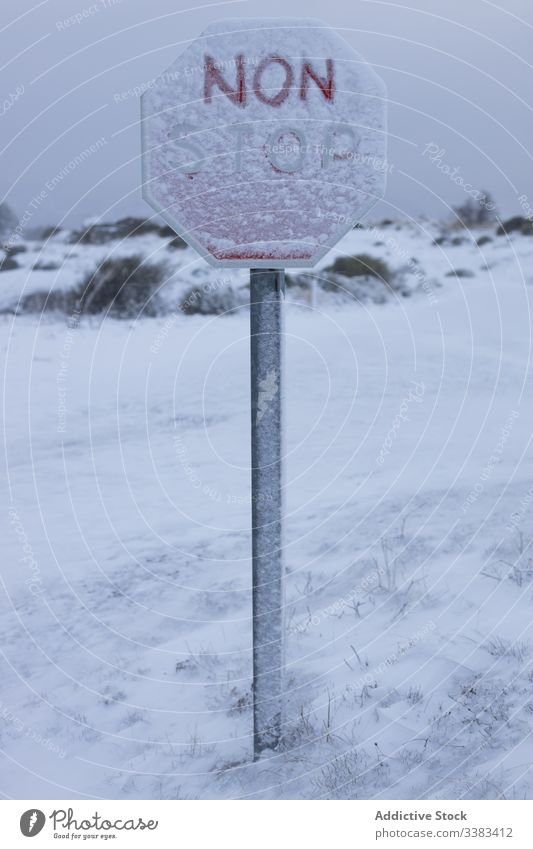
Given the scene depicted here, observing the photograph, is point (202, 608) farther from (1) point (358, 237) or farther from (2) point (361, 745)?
(1) point (358, 237)

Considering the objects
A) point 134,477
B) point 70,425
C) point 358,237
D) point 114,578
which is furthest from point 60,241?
point 114,578

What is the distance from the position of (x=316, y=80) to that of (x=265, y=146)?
0.26 m

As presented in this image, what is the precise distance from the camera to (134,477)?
629 centimetres

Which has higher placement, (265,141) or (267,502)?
(265,141)

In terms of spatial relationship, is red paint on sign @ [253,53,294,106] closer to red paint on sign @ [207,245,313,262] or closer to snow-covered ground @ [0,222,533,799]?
red paint on sign @ [207,245,313,262]

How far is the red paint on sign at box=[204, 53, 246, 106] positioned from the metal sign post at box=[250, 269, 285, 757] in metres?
0.55

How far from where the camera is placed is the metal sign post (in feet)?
9.25

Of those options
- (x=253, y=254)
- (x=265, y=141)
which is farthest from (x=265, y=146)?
(x=253, y=254)

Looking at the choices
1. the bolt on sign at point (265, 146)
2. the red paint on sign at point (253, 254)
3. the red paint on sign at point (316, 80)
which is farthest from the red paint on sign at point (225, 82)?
the red paint on sign at point (253, 254)

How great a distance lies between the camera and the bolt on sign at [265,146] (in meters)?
2.67

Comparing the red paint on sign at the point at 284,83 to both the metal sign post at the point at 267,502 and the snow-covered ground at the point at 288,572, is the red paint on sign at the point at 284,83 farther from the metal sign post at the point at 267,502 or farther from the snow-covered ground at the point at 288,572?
the snow-covered ground at the point at 288,572

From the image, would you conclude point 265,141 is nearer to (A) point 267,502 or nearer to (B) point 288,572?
(A) point 267,502

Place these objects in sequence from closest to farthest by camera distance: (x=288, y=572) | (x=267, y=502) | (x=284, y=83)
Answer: (x=284, y=83) < (x=267, y=502) < (x=288, y=572)

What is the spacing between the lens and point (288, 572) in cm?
456
